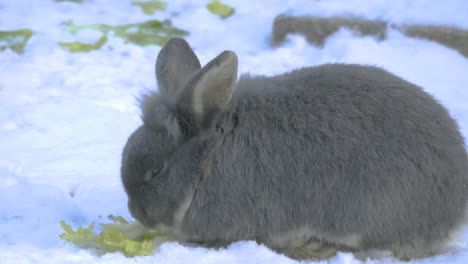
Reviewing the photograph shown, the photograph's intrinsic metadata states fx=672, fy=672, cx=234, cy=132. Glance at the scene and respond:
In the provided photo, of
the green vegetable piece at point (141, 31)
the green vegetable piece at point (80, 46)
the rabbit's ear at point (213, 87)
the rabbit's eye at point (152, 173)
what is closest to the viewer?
the rabbit's ear at point (213, 87)

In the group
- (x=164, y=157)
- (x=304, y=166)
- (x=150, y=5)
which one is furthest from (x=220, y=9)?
(x=304, y=166)

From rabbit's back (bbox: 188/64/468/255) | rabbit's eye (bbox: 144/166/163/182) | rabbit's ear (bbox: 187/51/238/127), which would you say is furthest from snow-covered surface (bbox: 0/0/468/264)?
rabbit's ear (bbox: 187/51/238/127)

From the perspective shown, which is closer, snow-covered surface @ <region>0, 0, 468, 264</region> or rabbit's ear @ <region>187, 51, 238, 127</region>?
rabbit's ear @ <region>187, 51, 238, 127</region>

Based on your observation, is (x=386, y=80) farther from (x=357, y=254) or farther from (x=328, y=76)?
(x=357, y=254)

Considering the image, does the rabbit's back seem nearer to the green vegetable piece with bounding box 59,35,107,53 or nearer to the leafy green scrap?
the leafy green scrap

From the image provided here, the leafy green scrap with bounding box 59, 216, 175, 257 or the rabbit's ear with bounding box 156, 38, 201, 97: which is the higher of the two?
the rabbit's ear with bounding box 156, 38, 201, 97

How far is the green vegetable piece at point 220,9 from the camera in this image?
728 cm

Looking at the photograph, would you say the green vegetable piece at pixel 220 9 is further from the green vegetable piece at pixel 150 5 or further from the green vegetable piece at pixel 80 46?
the green vegetable piece at pixel 80 46

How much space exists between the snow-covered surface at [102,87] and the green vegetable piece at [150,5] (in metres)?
0.10

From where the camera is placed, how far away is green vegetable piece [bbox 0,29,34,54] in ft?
20.9

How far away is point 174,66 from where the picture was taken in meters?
3.24

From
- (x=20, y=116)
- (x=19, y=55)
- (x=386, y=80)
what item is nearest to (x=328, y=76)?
(x=386, y=80)

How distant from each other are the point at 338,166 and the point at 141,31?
14.4ft

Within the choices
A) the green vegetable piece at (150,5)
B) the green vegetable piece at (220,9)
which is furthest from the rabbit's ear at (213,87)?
the green vegetable piece at (150,5)
